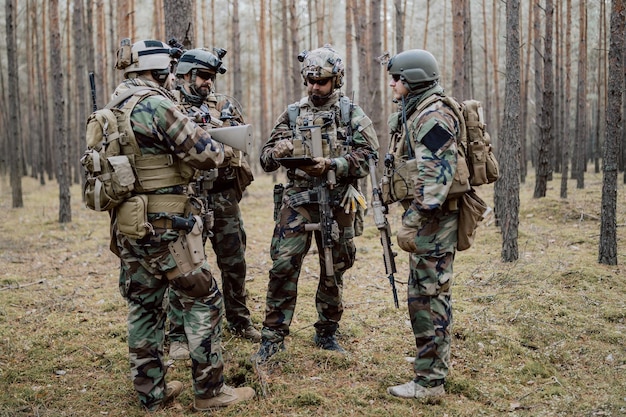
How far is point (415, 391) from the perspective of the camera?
378cm

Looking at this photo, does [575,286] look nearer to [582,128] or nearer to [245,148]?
[245,148]

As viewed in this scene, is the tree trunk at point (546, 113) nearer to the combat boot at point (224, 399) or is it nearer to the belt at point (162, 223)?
the combat boot at point (224, 399)

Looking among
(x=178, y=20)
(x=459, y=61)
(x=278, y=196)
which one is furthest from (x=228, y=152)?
(x=459, y=61)

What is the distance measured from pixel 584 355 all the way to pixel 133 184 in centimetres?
385

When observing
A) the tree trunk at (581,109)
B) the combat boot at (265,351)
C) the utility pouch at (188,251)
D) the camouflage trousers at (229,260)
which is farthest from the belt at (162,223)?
the tree trunk at (581,109)

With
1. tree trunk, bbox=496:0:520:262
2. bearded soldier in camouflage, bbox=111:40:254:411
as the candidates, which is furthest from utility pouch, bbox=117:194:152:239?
tree trunk, bbox=496:0:520:262

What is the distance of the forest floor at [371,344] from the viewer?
3723 mm

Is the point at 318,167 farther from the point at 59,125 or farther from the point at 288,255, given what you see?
the point at 59,125

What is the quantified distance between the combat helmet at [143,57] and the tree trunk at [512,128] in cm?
→ 513

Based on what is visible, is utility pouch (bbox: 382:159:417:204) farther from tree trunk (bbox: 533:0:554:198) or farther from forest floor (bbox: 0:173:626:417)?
tree trunk (bbox: 533:0:554:198)

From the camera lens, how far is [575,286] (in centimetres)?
612

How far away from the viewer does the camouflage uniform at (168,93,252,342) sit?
15.3 feet

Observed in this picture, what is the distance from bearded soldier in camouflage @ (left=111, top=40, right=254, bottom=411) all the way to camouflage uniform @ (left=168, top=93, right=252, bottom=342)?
97cm

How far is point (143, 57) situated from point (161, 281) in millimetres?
1500
